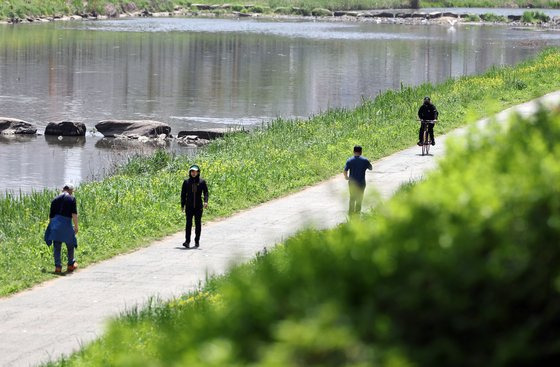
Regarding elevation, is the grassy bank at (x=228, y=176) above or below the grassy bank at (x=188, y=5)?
below

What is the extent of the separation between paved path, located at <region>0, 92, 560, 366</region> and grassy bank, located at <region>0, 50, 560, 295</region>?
0.67 m

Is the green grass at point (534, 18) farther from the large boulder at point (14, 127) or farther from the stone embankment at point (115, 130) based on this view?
the large boulder at point (14, 127)

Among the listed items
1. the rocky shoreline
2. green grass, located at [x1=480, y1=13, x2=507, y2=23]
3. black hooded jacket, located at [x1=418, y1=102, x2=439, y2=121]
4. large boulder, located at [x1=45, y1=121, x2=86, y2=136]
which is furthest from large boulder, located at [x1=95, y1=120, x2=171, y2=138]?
green grass, located at [x1=480, y1=13, x2=507, y2=23]

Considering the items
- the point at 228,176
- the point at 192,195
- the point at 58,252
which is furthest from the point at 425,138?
the point at 58,252

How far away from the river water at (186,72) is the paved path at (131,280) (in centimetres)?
1172

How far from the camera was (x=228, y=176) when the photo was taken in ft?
88.0

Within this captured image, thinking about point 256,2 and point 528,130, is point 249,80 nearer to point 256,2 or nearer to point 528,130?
point 528,130

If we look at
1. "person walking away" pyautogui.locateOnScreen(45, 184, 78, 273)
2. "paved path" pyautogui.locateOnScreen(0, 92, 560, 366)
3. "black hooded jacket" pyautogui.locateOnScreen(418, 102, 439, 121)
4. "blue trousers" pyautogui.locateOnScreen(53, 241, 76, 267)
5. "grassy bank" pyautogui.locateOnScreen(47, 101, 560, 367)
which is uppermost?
"grassy bank" pyautogui.locateOnScreen(47, 101, 560, 367)

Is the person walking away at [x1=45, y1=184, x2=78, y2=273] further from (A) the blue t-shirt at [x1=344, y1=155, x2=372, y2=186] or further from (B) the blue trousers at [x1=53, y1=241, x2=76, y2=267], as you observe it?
(A) the blue t-shirt at [x1=344, y1=155, x2=372, y2=186]

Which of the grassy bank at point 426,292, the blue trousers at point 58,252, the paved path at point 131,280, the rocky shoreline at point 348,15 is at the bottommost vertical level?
the paved path at point 131,280

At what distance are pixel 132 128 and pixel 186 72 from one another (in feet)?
71.8

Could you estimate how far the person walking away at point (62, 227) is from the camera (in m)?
18.3

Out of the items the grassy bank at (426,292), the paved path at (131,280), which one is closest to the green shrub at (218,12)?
the paved path at (131,280)

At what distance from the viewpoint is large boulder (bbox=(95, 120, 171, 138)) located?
143 feet
